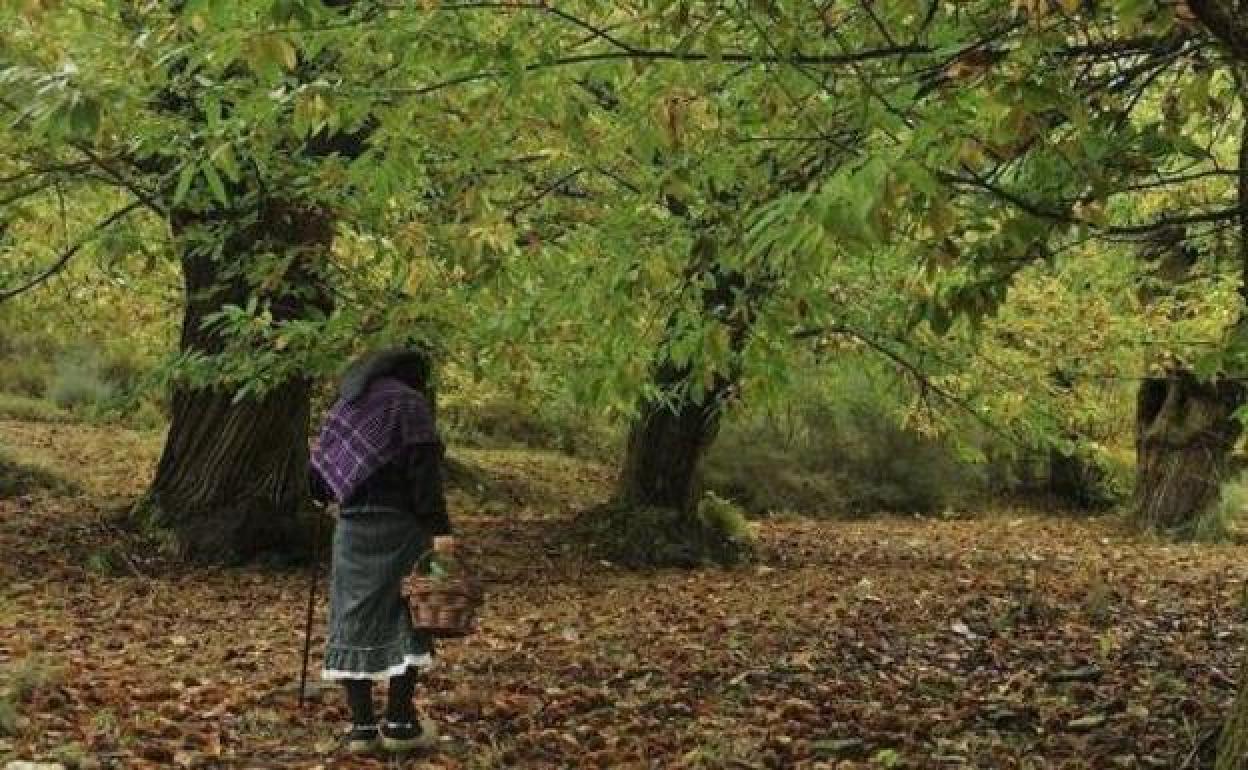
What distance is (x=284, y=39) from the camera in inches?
133

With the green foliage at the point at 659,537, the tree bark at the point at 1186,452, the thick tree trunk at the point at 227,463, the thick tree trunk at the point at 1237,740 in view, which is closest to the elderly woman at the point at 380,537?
the thick tree trunk at the point at 1237,740

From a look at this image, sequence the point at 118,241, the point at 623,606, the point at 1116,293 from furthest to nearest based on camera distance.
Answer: the point at 1116,293
the point at 623,606
the point at 118,241

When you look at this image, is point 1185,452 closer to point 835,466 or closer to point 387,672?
point 835,466

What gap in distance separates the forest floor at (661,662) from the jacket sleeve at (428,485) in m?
0.99

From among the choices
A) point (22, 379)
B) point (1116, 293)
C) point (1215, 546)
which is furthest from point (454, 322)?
point (22, 379)

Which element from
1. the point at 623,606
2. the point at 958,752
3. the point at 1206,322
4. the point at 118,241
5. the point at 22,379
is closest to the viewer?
the point at 958,752

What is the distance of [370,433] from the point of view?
5285 millimetres

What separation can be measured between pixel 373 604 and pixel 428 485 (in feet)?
1.83

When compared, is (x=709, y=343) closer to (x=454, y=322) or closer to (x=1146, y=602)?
(x=454, y=322)

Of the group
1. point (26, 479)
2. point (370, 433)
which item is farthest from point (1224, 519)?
point (26, 479)

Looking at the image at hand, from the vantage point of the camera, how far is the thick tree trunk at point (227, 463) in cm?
1027

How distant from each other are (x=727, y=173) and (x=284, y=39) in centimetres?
178

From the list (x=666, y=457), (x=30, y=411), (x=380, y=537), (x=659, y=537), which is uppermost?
(x=666, y=457)

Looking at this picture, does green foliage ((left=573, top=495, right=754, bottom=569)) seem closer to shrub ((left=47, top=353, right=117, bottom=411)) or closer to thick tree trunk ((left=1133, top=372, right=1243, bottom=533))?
thick tree trunk ((left=1133, top=372, right=1243, bottom=533))
